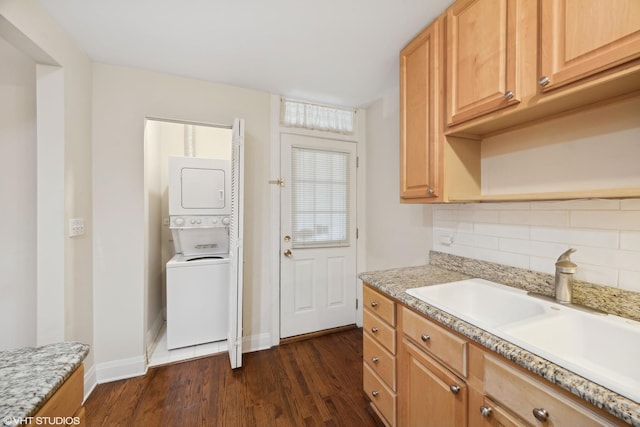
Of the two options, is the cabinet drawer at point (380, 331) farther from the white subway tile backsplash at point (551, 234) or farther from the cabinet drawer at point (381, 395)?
the white subway tile backsplash at point (551, 234)

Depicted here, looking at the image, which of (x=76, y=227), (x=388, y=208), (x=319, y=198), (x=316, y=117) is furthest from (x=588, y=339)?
(x=76, y=227)

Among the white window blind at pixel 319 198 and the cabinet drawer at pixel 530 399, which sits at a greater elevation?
the white window blind at pixel 319 198

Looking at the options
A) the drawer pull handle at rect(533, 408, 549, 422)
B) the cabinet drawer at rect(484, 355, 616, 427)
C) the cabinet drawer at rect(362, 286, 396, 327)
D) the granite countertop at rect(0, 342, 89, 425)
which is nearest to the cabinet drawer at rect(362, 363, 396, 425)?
the cabinet drawer at rect(362, 286, 396, 327)

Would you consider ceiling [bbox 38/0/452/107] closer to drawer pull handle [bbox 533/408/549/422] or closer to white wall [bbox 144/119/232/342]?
white wall [bbox 144/119/232/342]

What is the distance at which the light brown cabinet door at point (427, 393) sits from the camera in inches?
39.7

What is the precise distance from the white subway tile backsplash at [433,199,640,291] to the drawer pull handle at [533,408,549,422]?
70 centimetres

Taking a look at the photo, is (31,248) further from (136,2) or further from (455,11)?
(455,11)

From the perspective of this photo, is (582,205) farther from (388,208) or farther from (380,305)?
(388,208)

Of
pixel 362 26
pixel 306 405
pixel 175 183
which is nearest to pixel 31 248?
pixel 175 183

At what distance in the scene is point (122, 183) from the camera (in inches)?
79.0

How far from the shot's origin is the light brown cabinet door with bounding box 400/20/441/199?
1.46m

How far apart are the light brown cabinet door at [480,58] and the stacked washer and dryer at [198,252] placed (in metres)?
2.26

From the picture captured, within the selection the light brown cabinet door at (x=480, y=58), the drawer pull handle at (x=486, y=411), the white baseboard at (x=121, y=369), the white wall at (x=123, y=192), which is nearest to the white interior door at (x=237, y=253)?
the white wall at (x=123, y=192)

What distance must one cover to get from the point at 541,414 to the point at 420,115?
1.45 metres
